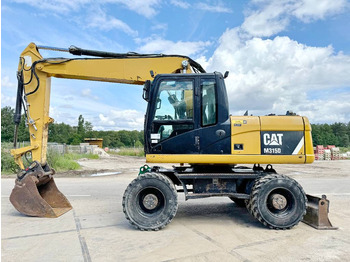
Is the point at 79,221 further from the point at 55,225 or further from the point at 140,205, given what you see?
the point at 140,205

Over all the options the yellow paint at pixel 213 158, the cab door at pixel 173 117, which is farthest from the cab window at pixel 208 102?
the yellow paint at pixel 213 158

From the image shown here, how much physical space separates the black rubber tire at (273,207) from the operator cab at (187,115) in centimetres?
97

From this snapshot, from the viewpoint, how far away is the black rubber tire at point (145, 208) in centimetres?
544

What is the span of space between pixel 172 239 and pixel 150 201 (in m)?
0.92

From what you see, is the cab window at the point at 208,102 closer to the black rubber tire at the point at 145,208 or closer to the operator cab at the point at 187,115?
the operator cab at the point at 187,115

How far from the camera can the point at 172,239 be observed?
4.91 metres

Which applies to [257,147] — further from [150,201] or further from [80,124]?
[80,124]

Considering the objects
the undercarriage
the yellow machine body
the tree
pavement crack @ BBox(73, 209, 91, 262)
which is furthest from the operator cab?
the tree

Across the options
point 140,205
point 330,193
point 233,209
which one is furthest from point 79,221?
point 330,193

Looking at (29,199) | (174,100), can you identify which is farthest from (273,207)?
(29,199)

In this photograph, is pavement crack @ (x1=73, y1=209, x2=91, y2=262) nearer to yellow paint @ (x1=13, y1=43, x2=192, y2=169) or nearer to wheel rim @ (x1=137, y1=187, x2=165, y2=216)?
wheel rim @ (x1=137, y1=187, x2=165, y2=216)

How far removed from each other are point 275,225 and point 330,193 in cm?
570

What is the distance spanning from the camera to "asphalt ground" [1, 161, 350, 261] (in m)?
4.18

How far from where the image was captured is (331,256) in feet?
13.7
